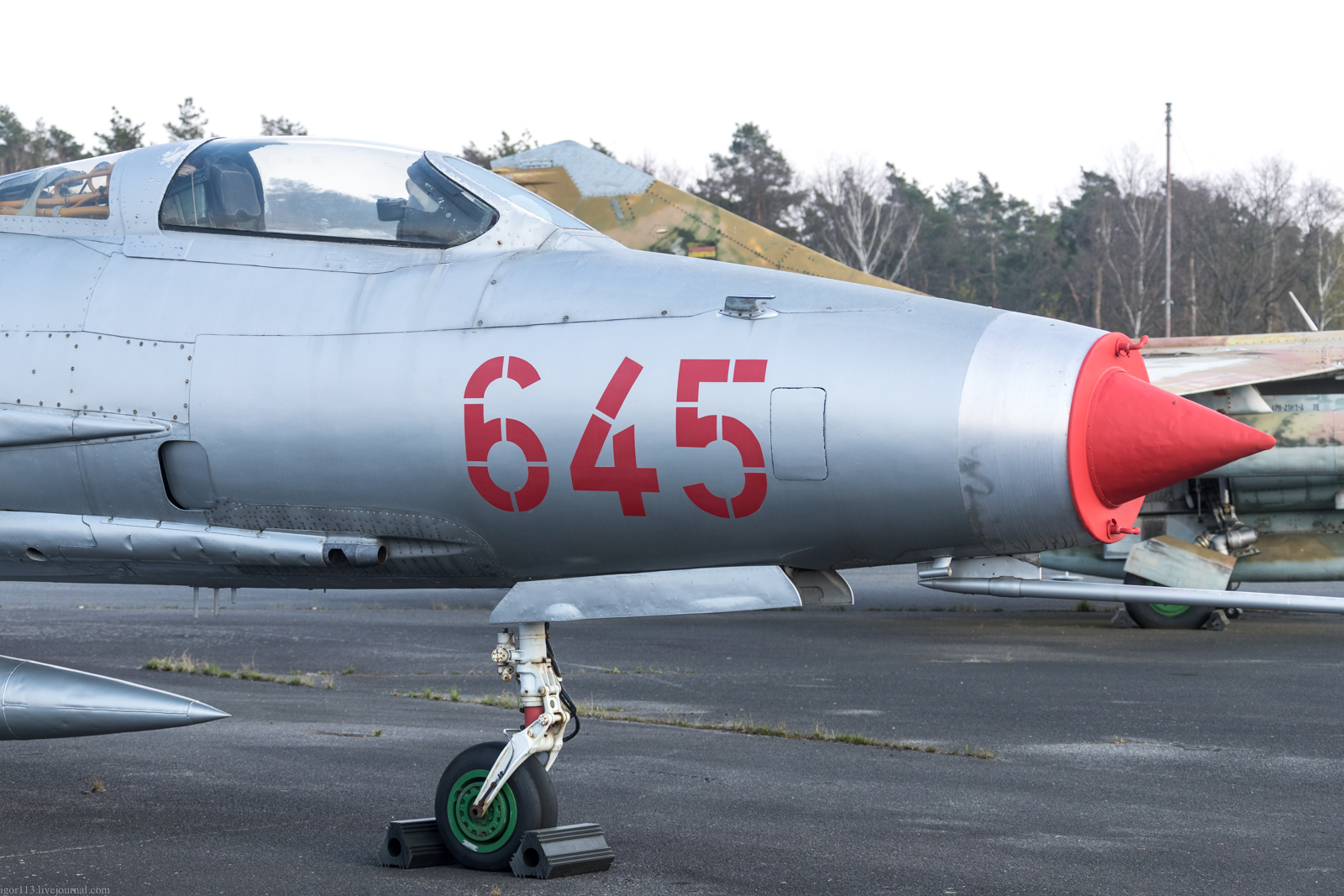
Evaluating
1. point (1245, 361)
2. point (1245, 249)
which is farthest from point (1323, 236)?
point (1245, 361)

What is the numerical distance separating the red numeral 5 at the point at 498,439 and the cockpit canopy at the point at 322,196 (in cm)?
66

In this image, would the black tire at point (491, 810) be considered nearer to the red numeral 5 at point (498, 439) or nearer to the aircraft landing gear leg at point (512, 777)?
the aircraft landing gear leg at point (512, 777)

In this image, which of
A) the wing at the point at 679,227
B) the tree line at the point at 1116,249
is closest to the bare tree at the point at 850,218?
the tree line at the point at 1116,249

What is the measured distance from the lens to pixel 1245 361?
1250 cm

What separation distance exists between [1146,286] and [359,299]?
175 feet

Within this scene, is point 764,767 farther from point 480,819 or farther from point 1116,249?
point 1116,249

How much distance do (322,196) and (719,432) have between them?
6.11ft

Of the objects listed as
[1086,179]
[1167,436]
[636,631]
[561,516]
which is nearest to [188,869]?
[561,516]

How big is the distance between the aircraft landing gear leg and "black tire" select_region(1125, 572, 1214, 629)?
966cm

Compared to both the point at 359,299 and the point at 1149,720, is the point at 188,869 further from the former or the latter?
the point at 1149,720

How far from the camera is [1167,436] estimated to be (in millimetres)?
3645

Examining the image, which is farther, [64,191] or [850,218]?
[850,218]

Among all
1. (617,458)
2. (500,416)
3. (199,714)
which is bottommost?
(199,714)

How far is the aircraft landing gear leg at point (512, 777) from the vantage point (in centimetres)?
460
